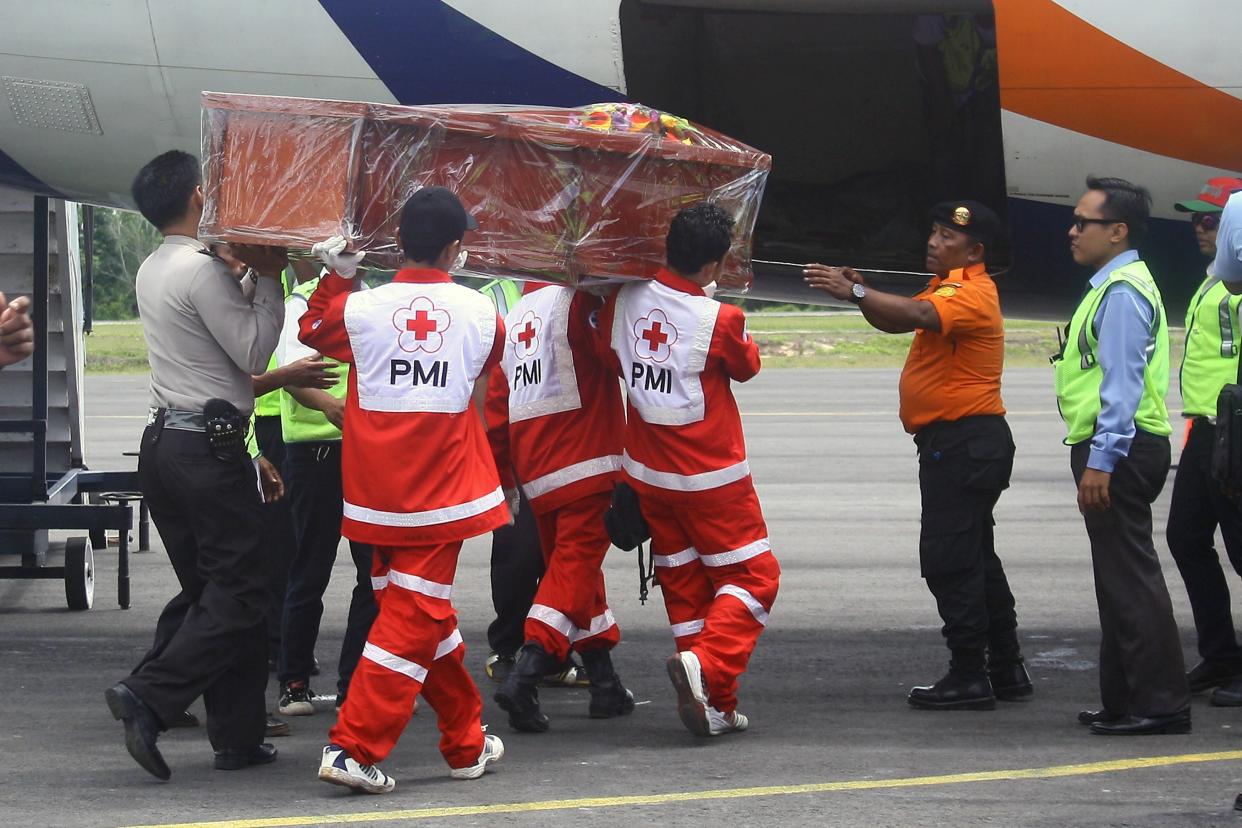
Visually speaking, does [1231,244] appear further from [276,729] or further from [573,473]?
[276,729]

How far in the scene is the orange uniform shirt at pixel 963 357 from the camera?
20.1 feet

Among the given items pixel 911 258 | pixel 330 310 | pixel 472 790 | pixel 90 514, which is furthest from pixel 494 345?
pixel 90 514

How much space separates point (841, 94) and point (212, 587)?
9.33 feet

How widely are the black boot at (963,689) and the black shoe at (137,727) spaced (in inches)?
112

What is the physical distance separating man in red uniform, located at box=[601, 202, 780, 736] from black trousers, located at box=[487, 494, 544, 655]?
91 cm

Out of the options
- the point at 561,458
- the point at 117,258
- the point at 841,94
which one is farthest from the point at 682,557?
the point at 117,258

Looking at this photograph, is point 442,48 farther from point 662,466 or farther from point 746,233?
point 662,466

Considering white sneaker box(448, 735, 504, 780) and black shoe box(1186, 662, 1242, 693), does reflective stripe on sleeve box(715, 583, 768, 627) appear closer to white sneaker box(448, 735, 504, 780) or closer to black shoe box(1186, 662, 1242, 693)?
white sneaker box(448, 735, 504, 780)

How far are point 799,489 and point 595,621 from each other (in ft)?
21.9

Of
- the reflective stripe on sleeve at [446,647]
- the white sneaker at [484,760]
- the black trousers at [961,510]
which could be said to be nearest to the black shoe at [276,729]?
the white sneaker at [484,760]

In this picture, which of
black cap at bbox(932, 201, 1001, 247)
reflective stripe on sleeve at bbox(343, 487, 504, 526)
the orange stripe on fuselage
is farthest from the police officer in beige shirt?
the orange stripe on fuselage

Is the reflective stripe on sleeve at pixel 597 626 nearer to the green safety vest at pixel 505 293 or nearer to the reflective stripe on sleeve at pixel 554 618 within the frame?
the reflective stripe on sleeve at pixel 554 618

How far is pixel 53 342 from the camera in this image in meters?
9.60

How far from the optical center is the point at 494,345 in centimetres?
519
